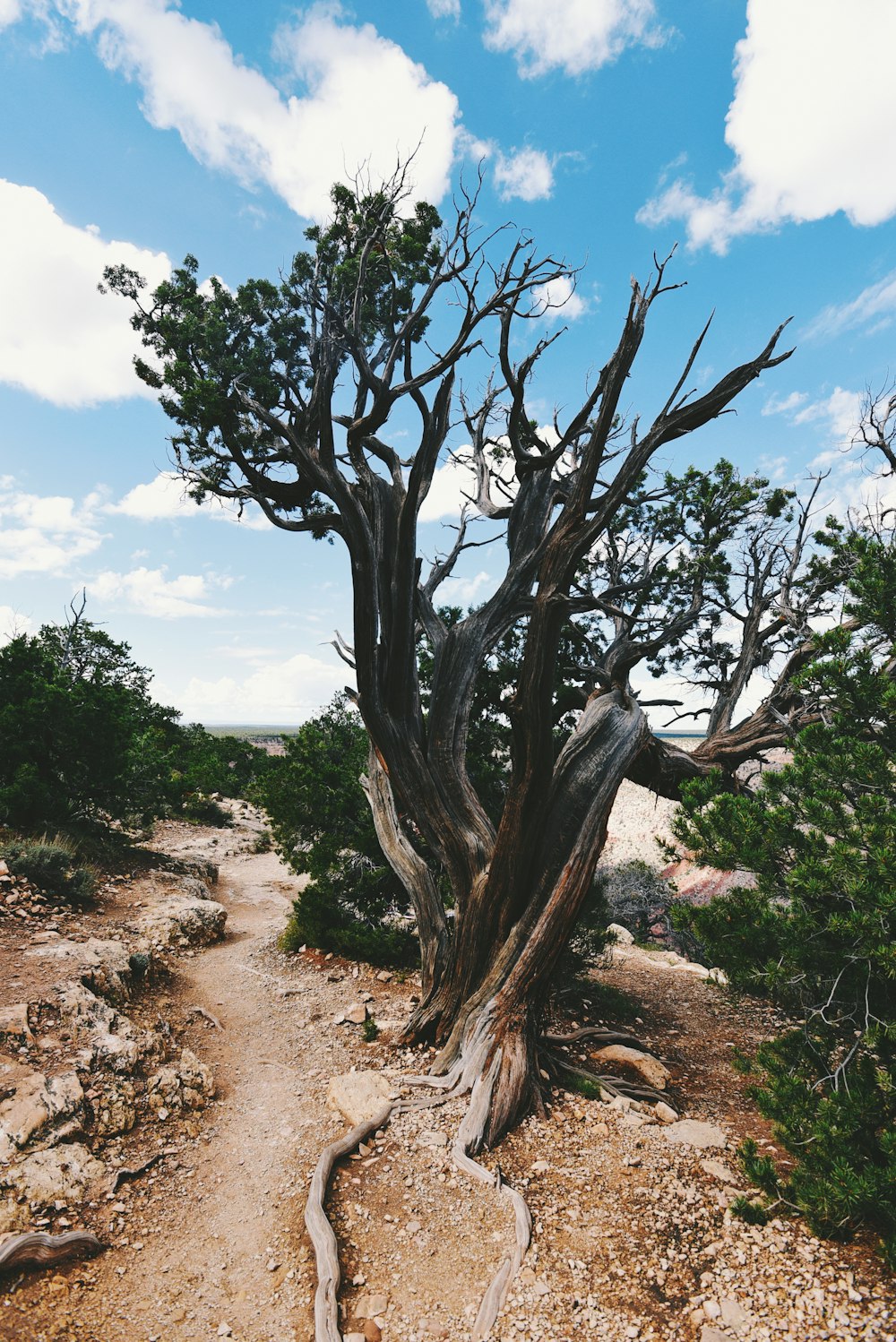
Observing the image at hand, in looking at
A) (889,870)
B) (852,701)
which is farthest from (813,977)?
(852,701)

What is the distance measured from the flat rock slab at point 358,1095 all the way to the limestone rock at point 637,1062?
84.3 inches

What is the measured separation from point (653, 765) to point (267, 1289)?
5.39m

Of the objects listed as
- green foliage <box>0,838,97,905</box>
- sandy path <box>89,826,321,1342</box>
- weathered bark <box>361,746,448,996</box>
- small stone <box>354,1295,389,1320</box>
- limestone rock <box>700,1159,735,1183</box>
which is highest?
weathered bark <box>361,746,448,996</box>

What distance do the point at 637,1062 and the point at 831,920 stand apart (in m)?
3.72

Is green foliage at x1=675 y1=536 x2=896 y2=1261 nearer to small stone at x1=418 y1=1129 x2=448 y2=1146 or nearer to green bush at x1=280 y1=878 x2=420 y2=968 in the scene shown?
small stone at x1=418 y1=1129 x2=448 y2=1146

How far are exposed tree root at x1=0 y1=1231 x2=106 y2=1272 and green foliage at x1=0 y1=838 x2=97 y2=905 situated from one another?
5023mm

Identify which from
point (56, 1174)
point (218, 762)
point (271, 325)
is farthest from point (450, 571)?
point (218, 762)

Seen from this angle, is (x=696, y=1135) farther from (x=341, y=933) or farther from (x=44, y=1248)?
(x=341, y=933)

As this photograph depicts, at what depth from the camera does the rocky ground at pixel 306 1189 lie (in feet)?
9.96

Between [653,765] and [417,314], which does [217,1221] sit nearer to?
[653,765]

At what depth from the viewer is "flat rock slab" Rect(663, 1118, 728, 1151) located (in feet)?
14.3

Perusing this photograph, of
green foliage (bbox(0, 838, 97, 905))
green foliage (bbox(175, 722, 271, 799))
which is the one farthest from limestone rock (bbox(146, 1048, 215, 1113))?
green foliage (bbox(175, 722, 271, 799))

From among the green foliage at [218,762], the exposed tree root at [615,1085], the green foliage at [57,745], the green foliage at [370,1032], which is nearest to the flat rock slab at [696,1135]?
the exposed tree root at [615,1085]

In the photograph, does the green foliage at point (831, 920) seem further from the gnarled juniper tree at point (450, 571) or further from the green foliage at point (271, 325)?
the green foliage at point (271, 325)
